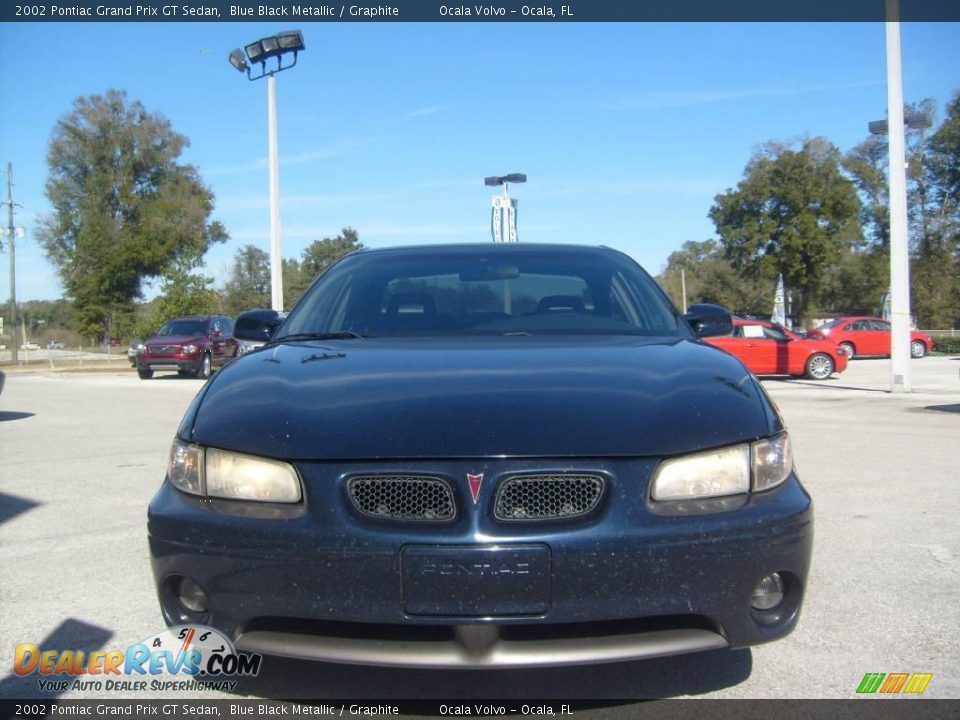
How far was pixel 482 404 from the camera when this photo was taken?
8.40 ft

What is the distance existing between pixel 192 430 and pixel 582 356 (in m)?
1.31

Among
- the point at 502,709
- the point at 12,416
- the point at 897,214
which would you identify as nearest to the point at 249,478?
the point at 502,709

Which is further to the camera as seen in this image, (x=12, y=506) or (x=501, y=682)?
(x=12, y=506)

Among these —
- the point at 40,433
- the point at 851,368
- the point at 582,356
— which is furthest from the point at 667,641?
the point at 851,368

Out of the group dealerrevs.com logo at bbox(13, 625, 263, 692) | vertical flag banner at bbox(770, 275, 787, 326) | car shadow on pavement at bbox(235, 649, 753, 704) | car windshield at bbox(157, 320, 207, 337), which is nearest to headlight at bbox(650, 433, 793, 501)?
car shadow on pavement at bbox(235, 649, 753, 704)

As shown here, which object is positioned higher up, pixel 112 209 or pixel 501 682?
pixel 112 209

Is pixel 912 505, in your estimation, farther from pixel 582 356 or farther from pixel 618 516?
pixel 618 516

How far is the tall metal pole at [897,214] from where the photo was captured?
16234mm

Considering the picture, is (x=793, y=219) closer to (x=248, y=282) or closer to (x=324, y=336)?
(x=324, y=336)

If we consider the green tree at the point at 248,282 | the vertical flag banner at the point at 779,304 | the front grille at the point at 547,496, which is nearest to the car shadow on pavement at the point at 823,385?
the vertical flag banner at the point at 779,304

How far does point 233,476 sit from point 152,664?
904 millimetres

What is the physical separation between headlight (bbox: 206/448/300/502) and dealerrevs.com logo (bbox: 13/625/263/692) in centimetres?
39

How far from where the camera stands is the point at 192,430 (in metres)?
2.71

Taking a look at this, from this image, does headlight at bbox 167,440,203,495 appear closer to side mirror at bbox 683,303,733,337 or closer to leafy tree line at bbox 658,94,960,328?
side mirror at bbox 683,303,733,337
